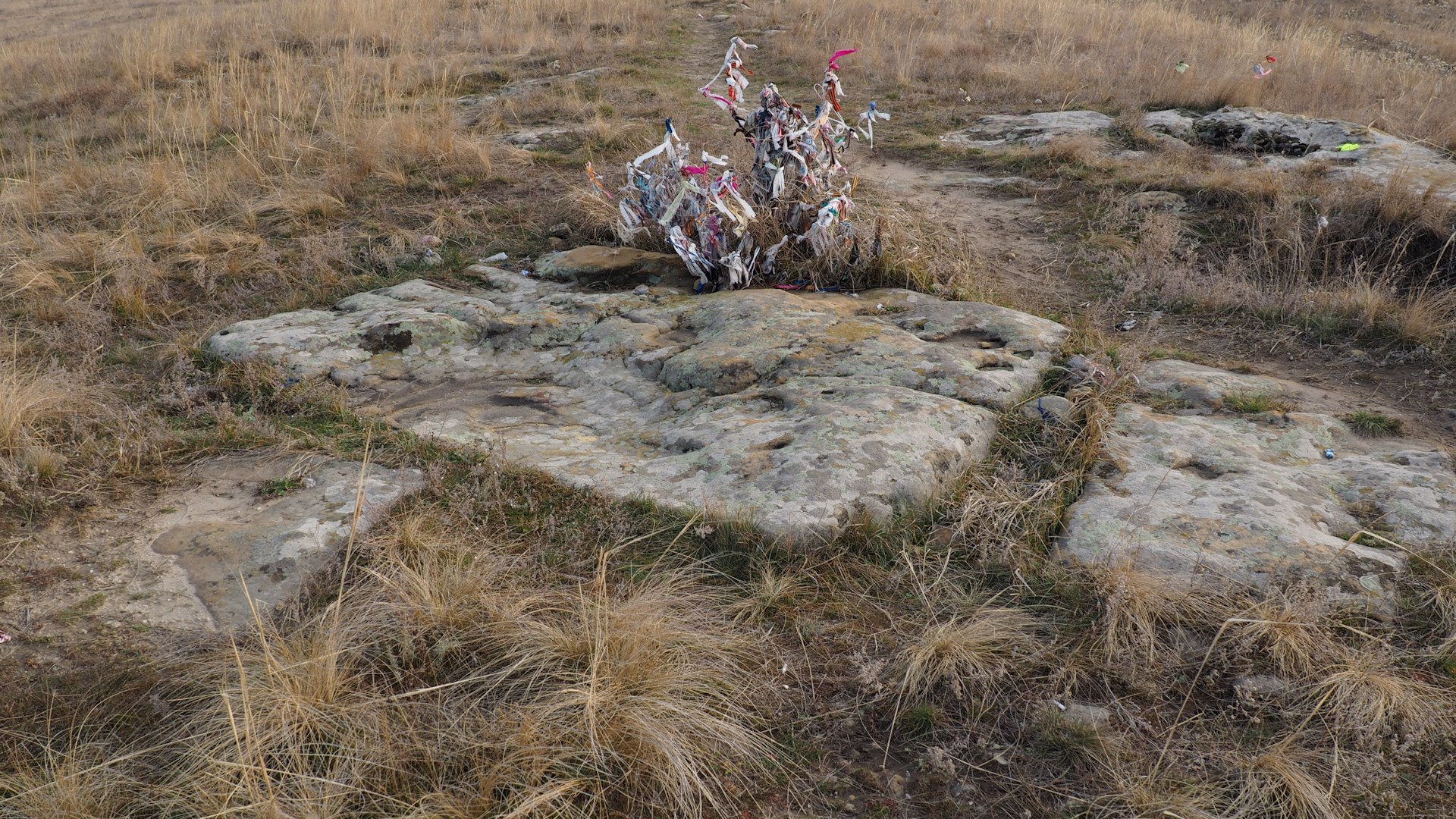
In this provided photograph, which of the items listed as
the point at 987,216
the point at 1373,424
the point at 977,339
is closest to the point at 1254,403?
the point at 1373,424

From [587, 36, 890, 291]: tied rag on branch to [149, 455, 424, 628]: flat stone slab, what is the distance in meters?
2.06

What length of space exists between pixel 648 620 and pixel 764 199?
2919mm

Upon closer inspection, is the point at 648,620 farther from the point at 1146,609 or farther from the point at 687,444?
the point at 1146,609

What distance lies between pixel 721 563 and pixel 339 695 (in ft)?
3.55

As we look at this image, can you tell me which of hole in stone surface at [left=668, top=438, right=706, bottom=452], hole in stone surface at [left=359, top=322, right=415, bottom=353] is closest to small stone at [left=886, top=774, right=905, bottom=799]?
hole in stone surface at [left=668, top=438, right=706, bottom=452]

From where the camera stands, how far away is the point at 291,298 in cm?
442

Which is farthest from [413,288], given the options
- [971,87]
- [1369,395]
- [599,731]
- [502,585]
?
[971,87]

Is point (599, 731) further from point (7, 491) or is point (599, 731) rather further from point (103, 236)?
point (103, 236)

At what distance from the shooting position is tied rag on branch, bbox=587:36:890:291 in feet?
14.0

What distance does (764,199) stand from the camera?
448 cm

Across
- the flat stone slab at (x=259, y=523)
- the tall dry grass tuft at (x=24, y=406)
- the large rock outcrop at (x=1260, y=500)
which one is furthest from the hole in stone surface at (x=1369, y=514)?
the tall dry grass tuft at (x=24, y=406)

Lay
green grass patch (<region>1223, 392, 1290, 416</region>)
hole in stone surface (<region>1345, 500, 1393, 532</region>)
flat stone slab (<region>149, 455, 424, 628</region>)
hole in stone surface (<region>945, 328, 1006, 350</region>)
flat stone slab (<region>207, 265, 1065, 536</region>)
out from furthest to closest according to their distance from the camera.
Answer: hole in stone surface (<region>945, 328, 1006, 350</region>) < green grass patch (<region>1223, 392, 1290, 416</region>) < flat stone slab (<region>207, 265, 1065, 536</region>) < hole in stone surface (<region>1345, 500, 1393, 532</region>) < flat stone slab (<region>149, 455, 424, 628</region>)

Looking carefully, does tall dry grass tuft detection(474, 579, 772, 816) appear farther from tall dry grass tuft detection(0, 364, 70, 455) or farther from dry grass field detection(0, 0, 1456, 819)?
tall dry grass tuft detection(0, 364, 70, 455)

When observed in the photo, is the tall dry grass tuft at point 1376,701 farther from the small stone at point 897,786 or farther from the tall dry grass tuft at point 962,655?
the small stone at point 897,786
